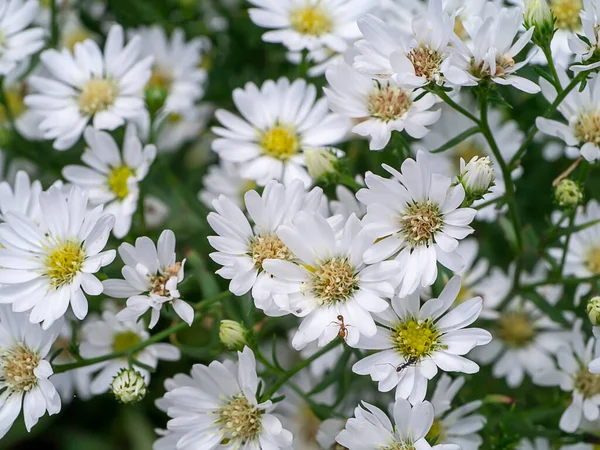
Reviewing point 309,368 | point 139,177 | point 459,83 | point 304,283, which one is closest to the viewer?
point 459,83

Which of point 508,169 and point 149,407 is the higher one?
point 508,169

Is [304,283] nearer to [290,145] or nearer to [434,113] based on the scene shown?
[434,113]

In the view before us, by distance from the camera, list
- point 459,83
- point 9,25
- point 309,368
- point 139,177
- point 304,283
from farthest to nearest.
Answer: point 309,368 → point 9,25 → point 139,177 → point 304,283 → point 459,83

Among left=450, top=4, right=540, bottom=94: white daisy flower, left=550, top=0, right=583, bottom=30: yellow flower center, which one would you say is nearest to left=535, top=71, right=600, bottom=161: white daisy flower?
left=450, top=4, right=540, bottom=94: white daisy flower

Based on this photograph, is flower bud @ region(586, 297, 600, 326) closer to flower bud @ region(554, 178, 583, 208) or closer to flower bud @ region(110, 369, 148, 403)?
flower bud @ region(554, 178, 583, 208)

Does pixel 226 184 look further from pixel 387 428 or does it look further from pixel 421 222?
pixel 387 428

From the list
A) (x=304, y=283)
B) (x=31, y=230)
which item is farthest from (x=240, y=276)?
(x=31, y=230)

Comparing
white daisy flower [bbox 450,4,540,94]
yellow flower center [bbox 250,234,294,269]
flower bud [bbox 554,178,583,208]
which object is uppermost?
flower bud [bbox 554,178,583,208]

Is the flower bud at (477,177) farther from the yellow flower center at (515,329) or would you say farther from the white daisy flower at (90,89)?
the white daisy flower at (90,89)
